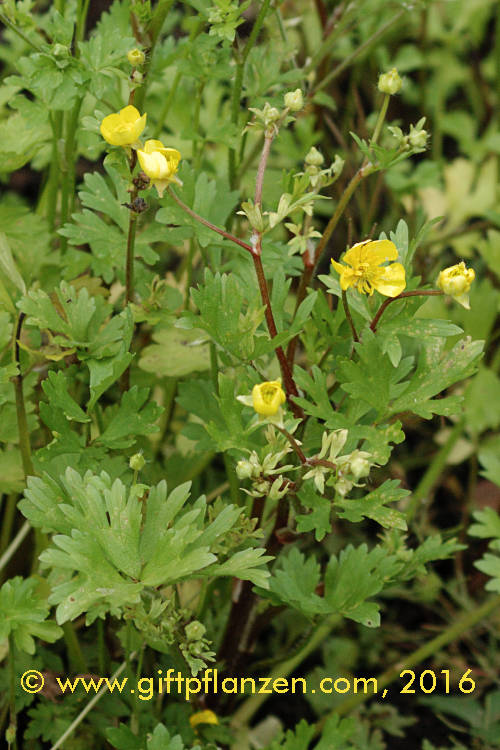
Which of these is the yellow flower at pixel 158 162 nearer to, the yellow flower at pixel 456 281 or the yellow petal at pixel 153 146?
the yellow petal at pixel 153 146

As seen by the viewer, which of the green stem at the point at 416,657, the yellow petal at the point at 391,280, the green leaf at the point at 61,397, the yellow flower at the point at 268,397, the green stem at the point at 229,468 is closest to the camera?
the yellow flower at the point at 268,397

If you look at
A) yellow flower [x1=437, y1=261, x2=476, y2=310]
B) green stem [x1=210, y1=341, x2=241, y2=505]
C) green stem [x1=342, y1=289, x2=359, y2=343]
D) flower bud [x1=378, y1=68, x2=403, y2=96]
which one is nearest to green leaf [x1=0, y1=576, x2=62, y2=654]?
green stem [x1=210, y1=341, x2=241, y2=505]

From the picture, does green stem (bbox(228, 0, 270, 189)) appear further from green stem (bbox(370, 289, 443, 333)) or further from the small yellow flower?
the small yellow flower

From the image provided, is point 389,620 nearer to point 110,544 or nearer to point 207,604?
point 207,604

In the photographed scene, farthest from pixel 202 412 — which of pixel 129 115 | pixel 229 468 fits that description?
pixel 129 115

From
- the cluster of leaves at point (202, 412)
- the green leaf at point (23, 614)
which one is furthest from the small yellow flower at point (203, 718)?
the green leaf at point (23, 614)

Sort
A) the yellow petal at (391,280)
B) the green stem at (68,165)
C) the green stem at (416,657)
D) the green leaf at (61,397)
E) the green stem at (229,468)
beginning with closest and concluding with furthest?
the yellow petal at (391,280) < the green leaf at (61,397) < the green stem at (229,468) < the green stem at (68,165) < the green stem at (416,657)

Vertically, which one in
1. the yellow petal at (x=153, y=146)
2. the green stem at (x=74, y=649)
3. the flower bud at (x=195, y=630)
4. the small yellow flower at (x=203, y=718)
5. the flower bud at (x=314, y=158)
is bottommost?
the small yellow flower at (x=203, y=718)
